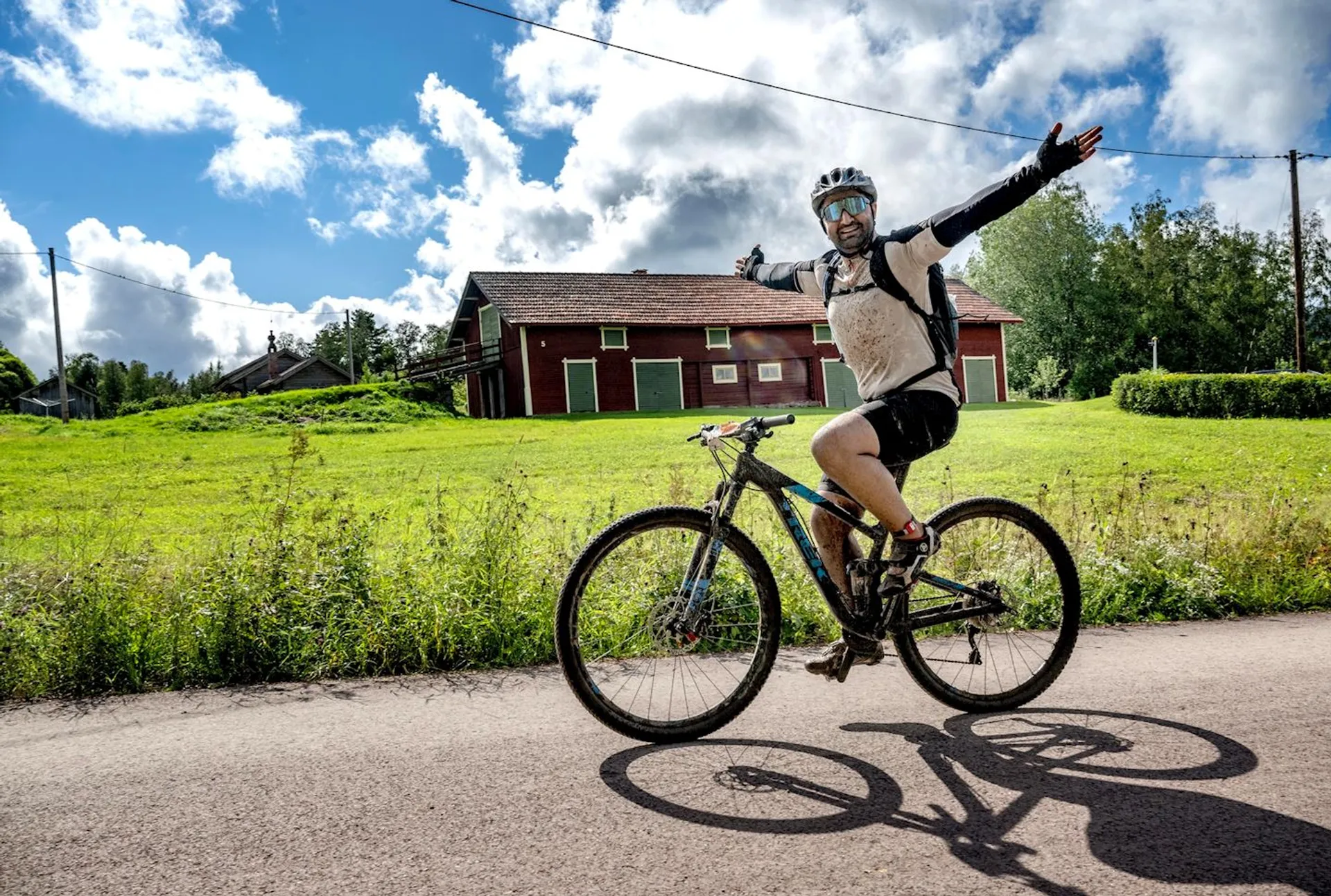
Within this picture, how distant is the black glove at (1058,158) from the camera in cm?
346

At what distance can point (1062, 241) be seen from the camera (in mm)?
55969

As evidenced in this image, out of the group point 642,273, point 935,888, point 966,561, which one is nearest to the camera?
point 935,888

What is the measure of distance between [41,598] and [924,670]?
470 cm

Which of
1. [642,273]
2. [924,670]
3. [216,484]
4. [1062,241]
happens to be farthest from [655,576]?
[1062,241]

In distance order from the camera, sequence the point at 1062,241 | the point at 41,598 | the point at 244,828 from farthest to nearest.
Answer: the point at 1062,241
the point at 41,598
the point at 244,828

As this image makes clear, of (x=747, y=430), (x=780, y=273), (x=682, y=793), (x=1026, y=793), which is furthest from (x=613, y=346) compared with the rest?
(x=1026, y=793)

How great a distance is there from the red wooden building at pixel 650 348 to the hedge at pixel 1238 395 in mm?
12122

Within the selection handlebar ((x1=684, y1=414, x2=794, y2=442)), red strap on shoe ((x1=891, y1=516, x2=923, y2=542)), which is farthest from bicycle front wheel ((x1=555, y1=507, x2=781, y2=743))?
red strap on shoe ((x1=891, y1=516, x2=923, y2=542))

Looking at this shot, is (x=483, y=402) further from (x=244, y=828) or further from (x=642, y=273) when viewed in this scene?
(x=244, y=828)

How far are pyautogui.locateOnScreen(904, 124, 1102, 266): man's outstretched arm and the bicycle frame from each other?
104cm

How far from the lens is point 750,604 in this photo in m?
3.81

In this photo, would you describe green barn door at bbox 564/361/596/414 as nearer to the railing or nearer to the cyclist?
the railing

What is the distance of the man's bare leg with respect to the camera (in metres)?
3.60

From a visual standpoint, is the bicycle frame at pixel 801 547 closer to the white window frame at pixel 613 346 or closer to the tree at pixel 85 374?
the white window frame at pixel 613 346
